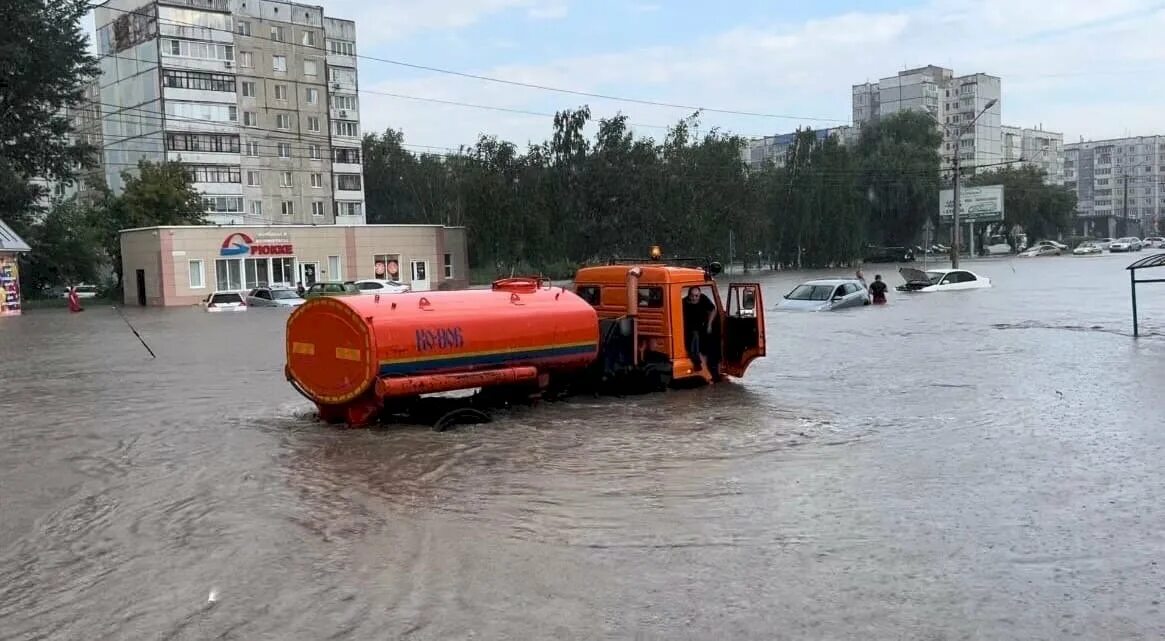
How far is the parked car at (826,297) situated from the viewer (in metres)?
31.4

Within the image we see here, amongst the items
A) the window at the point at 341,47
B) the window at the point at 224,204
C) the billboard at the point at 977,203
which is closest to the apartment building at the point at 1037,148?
the billboard at the point at 977,203

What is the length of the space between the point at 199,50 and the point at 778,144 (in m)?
86.2

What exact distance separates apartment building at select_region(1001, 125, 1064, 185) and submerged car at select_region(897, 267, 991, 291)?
123 meters

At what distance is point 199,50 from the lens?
2977 inches

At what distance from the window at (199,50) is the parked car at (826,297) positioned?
5814cm

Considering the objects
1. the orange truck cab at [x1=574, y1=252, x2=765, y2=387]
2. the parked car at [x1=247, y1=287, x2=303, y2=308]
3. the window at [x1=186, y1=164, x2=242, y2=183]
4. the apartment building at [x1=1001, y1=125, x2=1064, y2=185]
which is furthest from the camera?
the apartment building at [x1=1001, y1=125, x2=1064, y2=185]

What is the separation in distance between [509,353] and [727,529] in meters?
5.47

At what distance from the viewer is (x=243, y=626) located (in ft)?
17.7

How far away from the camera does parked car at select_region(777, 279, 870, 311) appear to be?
3139cm

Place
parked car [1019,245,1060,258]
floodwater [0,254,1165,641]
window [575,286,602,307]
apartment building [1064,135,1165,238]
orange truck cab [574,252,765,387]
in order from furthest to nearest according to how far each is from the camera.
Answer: apartment building [1064,135,1165,238] < parked car [1019,245,1060,258] < window [575,286,602,307] < orange truck cab [574,252,765,387] < floodwater [0,254,1165,641]

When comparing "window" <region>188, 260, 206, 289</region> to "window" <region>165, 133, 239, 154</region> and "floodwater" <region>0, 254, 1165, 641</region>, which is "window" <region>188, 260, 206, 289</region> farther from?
"floodwater" <region>0, 254, 1165, 641</region>

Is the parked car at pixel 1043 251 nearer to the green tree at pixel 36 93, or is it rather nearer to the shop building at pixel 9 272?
the green tree at pixel 36 93

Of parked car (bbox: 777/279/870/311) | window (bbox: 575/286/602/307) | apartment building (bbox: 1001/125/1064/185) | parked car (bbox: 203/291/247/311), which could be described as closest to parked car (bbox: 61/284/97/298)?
parked car (bbox: 203/291/247/311)

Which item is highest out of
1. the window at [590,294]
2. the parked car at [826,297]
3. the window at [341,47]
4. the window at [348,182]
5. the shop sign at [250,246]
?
the window at [341,47]
